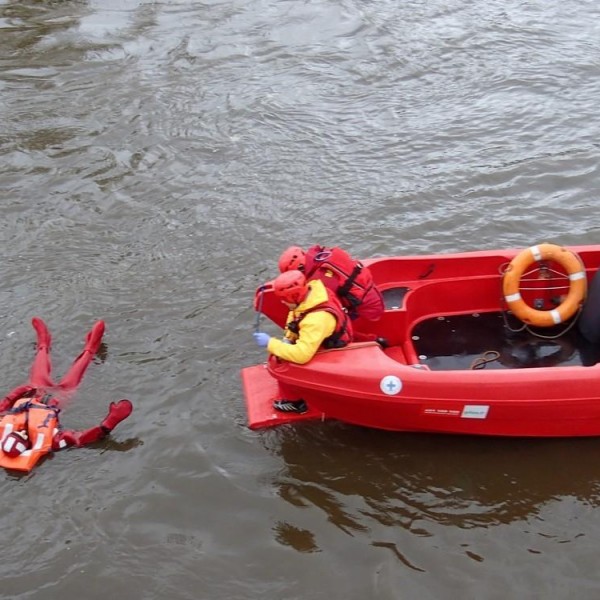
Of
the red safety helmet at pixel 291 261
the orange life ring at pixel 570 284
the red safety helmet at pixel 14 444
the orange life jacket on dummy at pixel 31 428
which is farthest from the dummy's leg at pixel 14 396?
the orange life ring at pixel 570 284

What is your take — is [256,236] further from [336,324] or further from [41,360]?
[336,324]

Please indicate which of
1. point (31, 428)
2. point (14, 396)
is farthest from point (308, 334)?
point (14, 396)

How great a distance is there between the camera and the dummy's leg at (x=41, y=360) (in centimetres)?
667

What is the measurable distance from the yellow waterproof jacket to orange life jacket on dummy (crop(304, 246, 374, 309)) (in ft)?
1.23

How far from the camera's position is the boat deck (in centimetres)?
616

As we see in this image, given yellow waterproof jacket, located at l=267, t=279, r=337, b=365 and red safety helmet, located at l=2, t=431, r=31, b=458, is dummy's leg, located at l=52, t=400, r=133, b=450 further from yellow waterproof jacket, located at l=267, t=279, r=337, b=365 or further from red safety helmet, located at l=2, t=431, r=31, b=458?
yellow waterproof jacket, located at l=267, t=279, r=337, b=365

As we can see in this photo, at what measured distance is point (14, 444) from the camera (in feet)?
19.3

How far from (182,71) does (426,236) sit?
21.0 ft

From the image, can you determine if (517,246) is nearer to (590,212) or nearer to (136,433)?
(590,212)

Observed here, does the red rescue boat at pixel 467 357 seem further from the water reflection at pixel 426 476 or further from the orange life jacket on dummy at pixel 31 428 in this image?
the orange life jacket on dummy at pixel 31 428

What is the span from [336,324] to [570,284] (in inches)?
79.6

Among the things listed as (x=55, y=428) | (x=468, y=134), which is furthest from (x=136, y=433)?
(x=468, y=134)

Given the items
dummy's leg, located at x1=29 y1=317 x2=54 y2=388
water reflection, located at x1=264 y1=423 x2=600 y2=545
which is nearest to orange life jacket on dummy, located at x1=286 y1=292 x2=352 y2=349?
water reflection, located at x1=264 y1=423 x2=600 y2=545

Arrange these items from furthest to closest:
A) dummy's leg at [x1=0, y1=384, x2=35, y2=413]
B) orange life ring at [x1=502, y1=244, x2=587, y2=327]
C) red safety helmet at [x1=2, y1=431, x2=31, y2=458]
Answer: dummy's leg at [x1=0, y1=384, x2=35, y2=413], orange life ring at [x1=502, y1=244, x2=587, y2=327], red safety helmet at [x1=2, y1=431, x2=31, y2=458]
